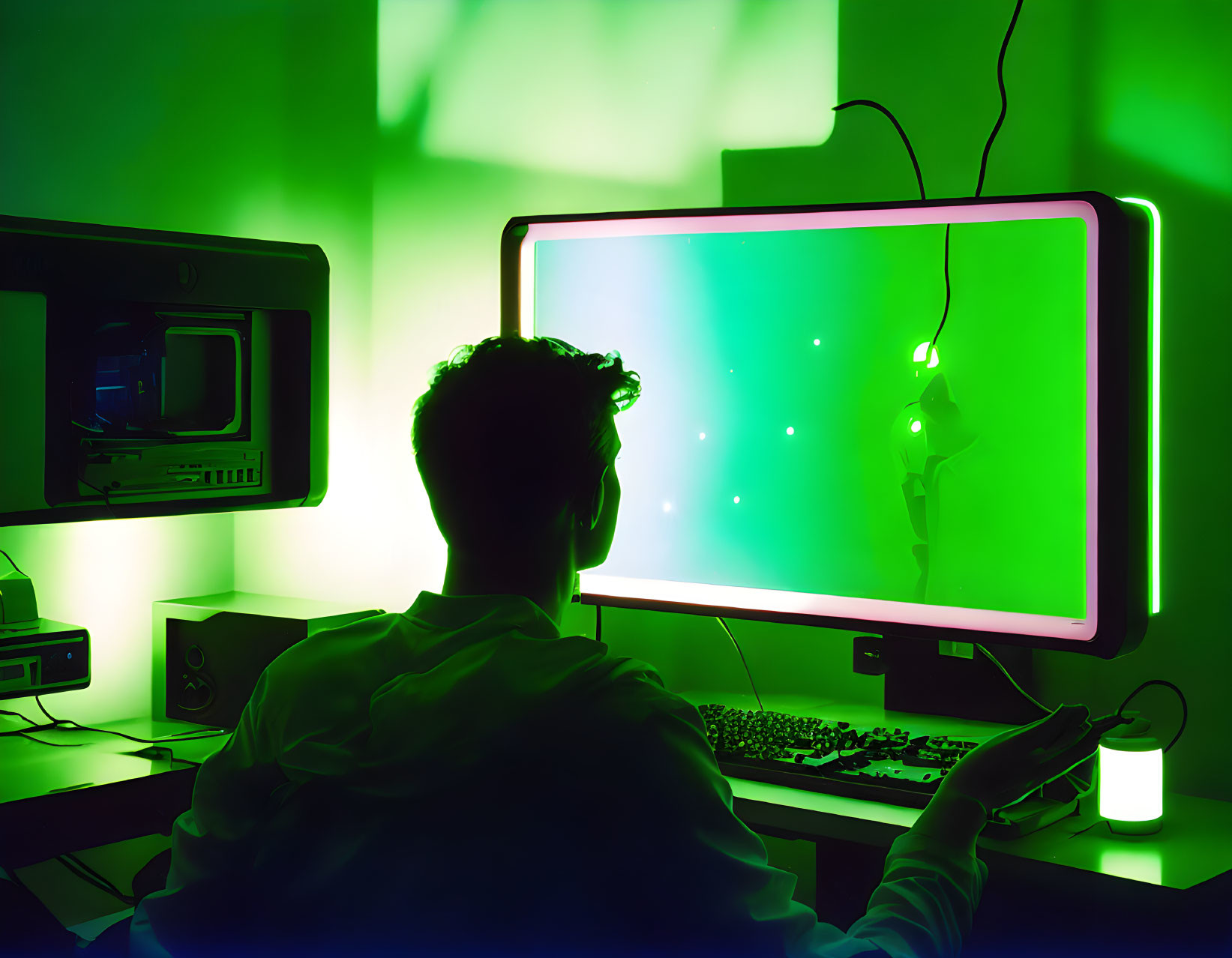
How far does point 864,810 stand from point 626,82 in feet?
4.10

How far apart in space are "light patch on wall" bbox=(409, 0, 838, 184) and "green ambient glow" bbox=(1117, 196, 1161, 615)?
1.87ft

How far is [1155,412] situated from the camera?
1.41 meters

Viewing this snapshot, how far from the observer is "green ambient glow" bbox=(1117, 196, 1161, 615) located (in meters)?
1.40

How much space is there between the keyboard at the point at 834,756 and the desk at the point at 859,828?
2 centimetres

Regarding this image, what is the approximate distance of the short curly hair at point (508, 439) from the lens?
3.13ft

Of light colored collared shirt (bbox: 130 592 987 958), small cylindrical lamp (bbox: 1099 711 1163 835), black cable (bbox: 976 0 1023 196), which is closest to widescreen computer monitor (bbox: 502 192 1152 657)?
small cylindrical lamp (bbox: 1099 711 1163 835)

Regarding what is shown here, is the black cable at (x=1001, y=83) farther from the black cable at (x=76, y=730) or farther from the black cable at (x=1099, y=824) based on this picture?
the black cable at (x=76, y=730)

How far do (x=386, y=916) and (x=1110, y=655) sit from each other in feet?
2.90

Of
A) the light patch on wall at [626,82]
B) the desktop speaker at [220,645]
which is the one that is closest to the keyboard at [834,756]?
the desktop speaker at [220,645]

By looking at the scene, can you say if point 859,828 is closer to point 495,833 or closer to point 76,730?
point 495,833

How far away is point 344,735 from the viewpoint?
858 millimetres

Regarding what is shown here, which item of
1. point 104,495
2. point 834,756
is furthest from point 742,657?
point 104,495

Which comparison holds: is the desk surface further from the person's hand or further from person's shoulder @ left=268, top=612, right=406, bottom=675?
person's shoulder @ left=268, top=612, right=406, bottom=675

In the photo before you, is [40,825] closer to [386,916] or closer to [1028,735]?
[386,916]
